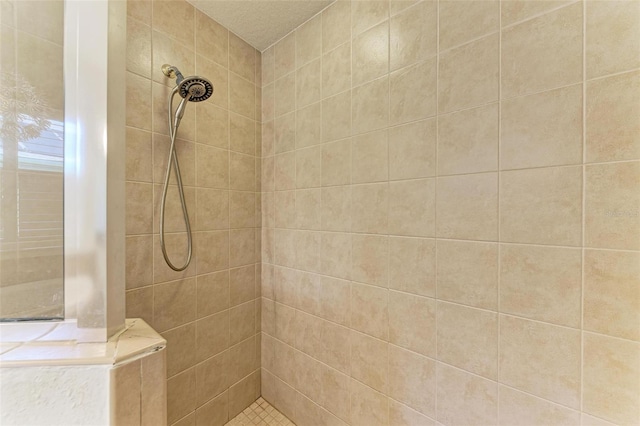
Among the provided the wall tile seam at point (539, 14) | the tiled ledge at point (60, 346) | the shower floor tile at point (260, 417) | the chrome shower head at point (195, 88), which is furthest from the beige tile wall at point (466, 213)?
the tiled ledge at point (60, 346)

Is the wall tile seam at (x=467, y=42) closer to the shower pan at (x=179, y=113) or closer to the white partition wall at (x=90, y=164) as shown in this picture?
the shower pan at (x=179, y=113)

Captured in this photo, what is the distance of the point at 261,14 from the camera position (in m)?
1.26

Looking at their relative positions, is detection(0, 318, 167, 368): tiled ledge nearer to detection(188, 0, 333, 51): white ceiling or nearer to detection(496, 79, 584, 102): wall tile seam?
detection(496, 79, 584, 102): wall tile seam

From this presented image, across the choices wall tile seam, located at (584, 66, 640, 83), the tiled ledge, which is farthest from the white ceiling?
the tiled ledge

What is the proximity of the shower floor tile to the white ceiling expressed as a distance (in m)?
2.17

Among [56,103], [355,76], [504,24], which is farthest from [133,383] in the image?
[504,24]

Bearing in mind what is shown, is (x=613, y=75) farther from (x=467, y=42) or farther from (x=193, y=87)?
(x=193, y=87)

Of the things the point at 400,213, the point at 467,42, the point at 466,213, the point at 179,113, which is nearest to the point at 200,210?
the point at 179,113

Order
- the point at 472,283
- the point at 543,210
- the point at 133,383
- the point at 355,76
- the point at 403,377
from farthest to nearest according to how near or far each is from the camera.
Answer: the point at 355,76 → the point at 403,377 → the point at 472,283 → the point at 543,210 → the point at 133,383

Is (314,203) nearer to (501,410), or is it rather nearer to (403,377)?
(403,377)

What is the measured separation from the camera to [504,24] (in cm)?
77

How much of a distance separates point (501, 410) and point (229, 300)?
1.24 meters

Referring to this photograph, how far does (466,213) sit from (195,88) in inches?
44.8

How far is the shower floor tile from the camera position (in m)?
1.38
